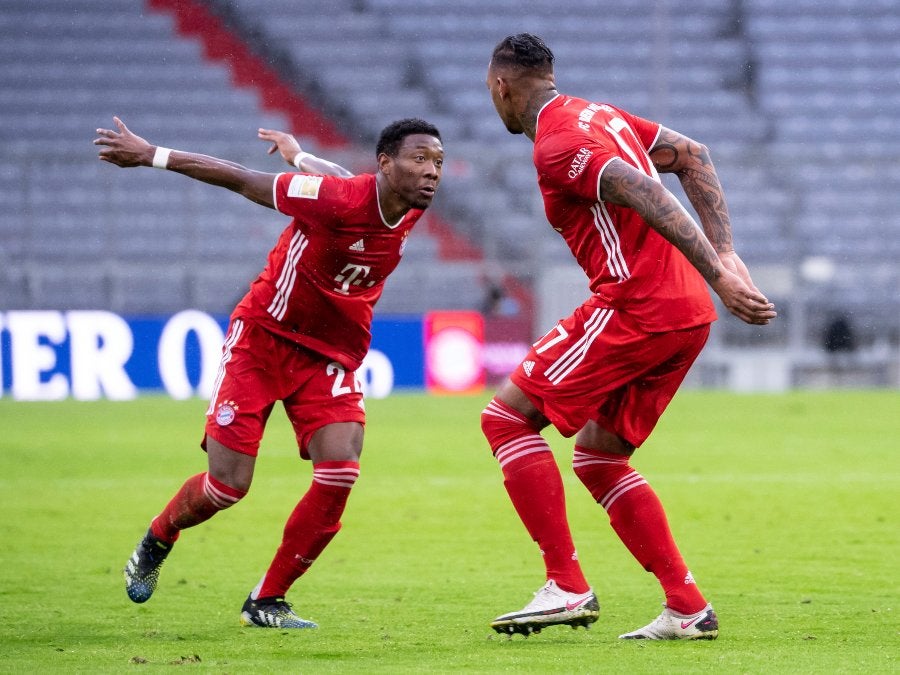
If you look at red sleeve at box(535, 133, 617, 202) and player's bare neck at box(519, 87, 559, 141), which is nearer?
red sleeve at box(535, 133, 617, 202)

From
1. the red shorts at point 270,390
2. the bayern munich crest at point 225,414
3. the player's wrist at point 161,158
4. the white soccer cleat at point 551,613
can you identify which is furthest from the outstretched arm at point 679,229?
the bayern munich crest at point 225,414

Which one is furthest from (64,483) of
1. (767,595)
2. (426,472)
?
(767,595)

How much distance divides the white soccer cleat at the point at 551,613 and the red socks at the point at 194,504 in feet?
3.97

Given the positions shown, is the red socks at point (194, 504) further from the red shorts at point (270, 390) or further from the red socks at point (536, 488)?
the red socks at point (536, 488)

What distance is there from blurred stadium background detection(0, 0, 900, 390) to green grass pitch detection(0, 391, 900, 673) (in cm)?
554

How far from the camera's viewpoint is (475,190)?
2050 centimetres

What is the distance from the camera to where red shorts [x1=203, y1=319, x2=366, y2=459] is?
5.23m

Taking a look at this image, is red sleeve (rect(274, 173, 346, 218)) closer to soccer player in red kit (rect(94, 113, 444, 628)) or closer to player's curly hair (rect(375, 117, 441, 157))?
soccer player in red kit (rect(94, 113, 444, 628))

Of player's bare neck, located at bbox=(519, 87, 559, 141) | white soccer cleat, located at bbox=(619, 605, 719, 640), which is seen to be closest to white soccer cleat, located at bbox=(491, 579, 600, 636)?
white soccer cleat, located at bbox=(619, 605, 719, 640)

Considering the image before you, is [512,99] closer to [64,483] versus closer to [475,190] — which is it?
[64,483]

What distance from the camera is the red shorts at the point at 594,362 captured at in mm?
4559

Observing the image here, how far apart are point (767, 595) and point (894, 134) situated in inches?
748

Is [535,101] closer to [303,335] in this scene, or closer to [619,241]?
[619,241]

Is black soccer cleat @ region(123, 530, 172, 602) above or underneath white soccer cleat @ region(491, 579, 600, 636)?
underneath
